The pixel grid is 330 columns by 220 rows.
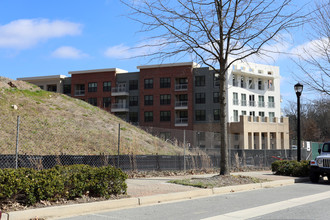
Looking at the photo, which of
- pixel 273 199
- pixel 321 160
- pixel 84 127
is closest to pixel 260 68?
pixel 84 127

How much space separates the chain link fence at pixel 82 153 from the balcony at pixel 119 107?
34590mm

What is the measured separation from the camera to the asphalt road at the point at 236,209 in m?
7.75

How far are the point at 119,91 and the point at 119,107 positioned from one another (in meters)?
2.76

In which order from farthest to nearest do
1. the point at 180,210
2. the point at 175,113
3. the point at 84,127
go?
the point at 175,113, the point at 84,127, the point at 180,210

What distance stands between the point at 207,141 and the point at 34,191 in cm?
4428

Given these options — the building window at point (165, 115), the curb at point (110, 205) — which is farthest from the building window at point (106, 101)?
the curb at point (110, 205)

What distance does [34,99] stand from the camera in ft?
90.9

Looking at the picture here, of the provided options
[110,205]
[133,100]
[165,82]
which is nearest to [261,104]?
[165,82]

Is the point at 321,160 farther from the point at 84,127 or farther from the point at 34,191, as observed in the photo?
the point at 84,127

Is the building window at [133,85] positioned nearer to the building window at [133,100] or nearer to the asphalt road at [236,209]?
the building window at [133,100]

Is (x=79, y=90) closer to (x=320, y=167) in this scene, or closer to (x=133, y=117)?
(x=133, y=117)

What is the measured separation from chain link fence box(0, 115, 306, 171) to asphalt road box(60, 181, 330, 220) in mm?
5818

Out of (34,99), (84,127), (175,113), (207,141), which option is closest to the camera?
(84,127)

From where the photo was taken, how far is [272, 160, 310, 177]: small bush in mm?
17484
